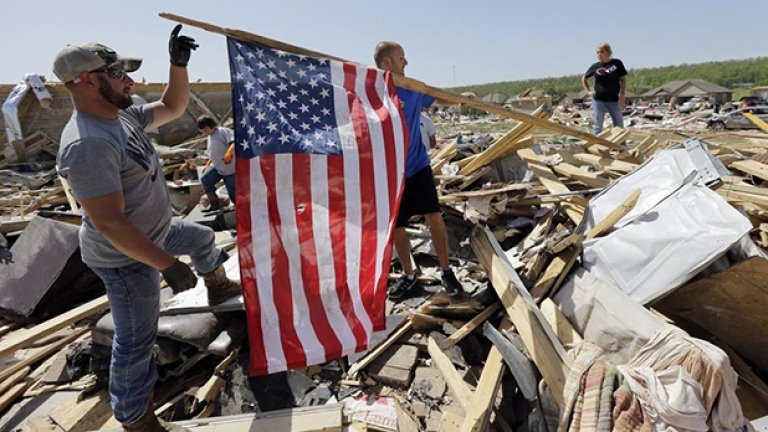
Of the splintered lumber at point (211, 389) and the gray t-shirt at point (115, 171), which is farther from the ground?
the gray t-shirt at point (115, 171)

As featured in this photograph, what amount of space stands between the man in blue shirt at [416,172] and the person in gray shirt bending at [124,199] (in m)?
1.46

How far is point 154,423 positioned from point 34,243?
9.66 feet

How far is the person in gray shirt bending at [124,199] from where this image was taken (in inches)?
73.6

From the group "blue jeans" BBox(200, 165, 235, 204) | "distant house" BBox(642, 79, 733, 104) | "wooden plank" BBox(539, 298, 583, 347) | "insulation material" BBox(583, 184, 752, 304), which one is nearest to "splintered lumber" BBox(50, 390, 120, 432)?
"wooden plank" BBox(539, 298, 583, 347)

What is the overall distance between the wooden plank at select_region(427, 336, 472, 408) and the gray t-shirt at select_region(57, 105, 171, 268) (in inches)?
77.9

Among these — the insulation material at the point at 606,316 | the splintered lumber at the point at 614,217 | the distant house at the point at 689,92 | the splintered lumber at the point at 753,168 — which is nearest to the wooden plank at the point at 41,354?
the insulation material at the point at 606,316

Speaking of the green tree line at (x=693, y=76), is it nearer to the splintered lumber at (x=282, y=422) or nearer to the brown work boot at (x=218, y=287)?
the brown work boot at (x=218, y=287)

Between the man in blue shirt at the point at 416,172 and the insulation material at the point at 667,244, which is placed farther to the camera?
the man in blue shirt at the point at 416,172

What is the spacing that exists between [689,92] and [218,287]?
51.4 meters

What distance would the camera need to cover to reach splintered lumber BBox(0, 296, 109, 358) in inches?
119

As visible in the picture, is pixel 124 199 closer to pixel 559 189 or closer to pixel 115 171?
pixel 115 171

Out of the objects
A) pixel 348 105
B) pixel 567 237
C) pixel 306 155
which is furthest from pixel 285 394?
pixel 567 237

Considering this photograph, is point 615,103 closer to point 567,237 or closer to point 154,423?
point 567,237

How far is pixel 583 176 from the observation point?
16.6 ft
